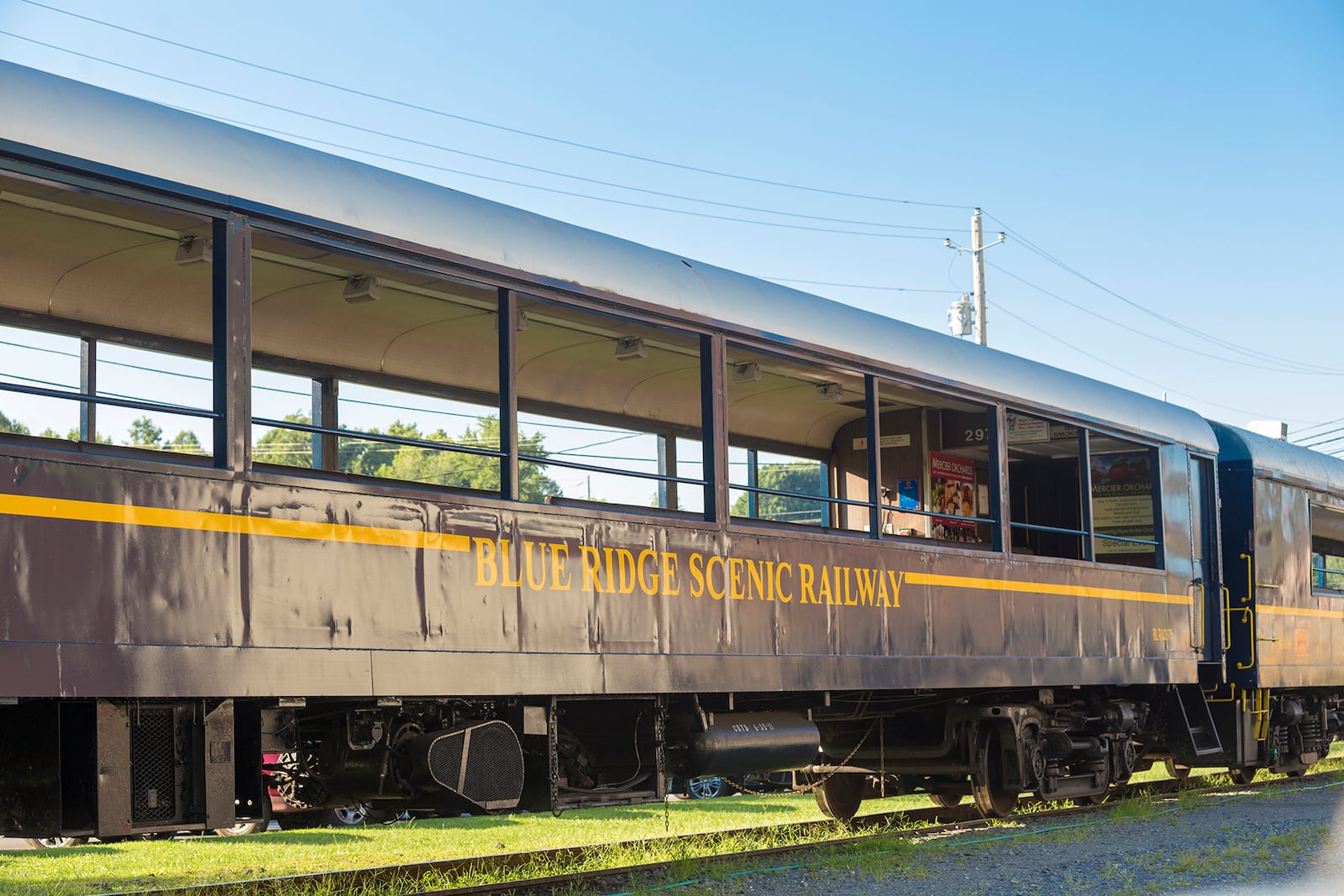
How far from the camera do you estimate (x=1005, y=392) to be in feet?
35.8

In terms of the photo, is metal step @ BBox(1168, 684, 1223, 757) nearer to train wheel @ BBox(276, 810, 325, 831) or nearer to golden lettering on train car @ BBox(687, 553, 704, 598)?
golden lettering on train car @ BBox(687, 553, 704, 598)

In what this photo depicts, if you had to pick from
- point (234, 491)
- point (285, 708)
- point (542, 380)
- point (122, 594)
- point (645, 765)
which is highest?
point (542, 380)

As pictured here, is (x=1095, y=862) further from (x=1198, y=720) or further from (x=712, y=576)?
(x=1198, y=720)

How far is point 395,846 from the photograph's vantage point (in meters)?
12.2

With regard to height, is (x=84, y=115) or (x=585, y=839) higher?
(x=84, y=115)

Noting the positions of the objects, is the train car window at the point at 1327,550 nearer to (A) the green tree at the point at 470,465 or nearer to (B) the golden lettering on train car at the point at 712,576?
(B) the golden lettering on train car at the point at 712,576

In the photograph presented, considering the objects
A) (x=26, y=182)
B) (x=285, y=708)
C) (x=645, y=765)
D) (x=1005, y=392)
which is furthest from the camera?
(x=1005, y=392)

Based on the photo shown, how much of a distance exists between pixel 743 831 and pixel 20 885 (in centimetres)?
537

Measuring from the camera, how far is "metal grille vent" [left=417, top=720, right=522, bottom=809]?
276 inches

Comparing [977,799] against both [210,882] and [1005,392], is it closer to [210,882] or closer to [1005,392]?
[1005,392]

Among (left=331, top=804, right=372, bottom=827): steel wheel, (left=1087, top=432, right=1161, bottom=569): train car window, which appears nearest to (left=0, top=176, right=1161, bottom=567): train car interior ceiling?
(left=1087, top=432, right=1161, bottom=569): train car window

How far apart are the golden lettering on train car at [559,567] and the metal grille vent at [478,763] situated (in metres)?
0.74

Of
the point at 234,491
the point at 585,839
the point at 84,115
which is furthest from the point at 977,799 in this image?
the point at 84,115

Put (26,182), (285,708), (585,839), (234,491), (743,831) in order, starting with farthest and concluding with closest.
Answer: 1. (585,839)
2. (743,831)
3. (285,708)
4. (234,491)
5. (26,182)
